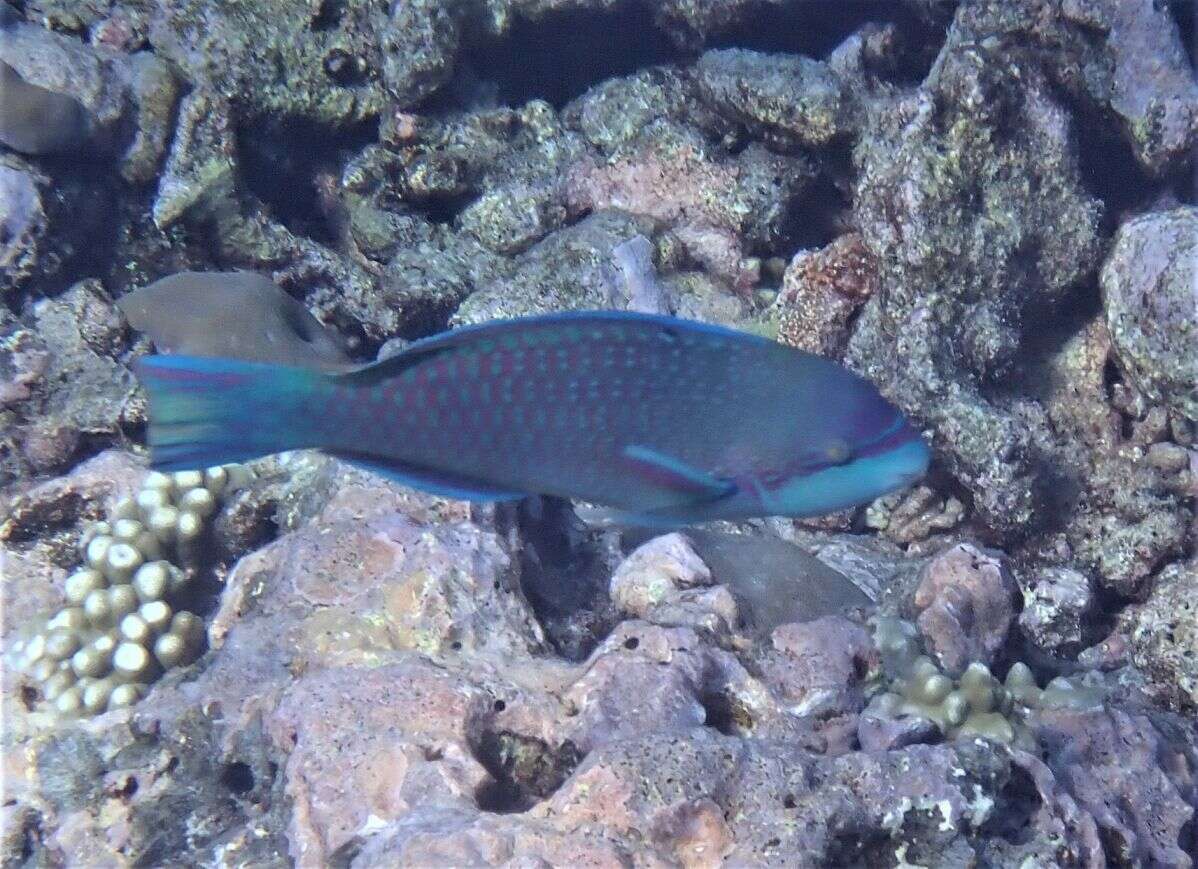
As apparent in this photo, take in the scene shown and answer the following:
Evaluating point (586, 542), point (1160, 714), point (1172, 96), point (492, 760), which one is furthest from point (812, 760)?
point (1172, 96)

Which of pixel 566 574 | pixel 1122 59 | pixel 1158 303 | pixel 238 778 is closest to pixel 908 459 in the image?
pixel 566 574

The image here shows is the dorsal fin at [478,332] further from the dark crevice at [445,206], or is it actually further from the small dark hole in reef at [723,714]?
the dark crevice at [445,206]

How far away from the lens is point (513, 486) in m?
2.08

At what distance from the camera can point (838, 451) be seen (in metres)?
2.04

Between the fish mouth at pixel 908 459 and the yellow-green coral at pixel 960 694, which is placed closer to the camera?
the fish mouth at pixel 908 459

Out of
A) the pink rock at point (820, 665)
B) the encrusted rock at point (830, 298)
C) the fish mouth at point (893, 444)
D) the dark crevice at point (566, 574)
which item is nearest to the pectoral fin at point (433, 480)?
the fish mouth at point (893, 444)

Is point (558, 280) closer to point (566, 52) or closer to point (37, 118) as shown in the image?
point (566, 52)

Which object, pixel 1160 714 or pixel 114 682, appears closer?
pixel 1160 714

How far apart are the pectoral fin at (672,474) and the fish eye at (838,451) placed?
0.78 feet

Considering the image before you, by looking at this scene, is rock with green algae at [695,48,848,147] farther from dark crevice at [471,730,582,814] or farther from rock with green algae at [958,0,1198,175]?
dark crevice at [471,730,582,814]

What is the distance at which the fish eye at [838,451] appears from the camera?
6.70ft

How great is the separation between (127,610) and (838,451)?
12.2ft

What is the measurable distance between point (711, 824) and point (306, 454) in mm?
2924

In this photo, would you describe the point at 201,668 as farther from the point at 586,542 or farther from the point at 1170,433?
the point at 1170,433
